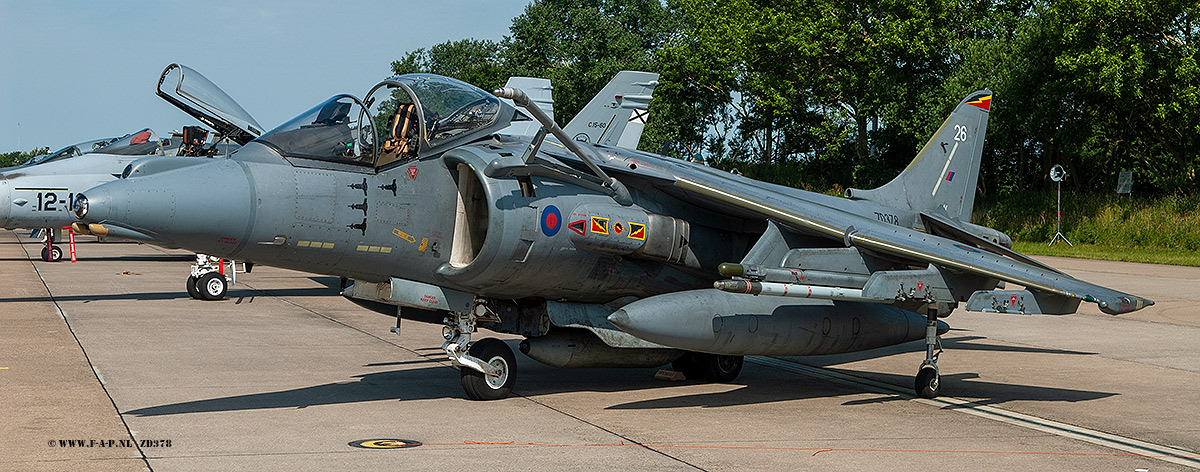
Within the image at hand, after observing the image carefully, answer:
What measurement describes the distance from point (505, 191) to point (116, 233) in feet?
12.6

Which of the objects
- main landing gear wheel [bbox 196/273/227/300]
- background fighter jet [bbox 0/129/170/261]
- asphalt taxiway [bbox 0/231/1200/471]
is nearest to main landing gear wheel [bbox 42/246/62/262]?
background fighter jet [bbox 0/129/170/261]

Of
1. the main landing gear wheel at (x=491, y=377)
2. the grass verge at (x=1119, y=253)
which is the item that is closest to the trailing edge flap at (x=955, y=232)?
the main landing gear wheel at (x=491, y=377)

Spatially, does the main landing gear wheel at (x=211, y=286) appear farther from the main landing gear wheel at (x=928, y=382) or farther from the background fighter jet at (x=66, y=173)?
the main landing gear wheel at (x=928, y=382)

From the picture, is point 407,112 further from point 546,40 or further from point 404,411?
point 546,40

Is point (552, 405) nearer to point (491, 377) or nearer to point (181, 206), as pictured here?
point (491, 377)

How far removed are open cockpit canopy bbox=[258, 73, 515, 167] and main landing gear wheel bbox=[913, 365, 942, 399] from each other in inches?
172

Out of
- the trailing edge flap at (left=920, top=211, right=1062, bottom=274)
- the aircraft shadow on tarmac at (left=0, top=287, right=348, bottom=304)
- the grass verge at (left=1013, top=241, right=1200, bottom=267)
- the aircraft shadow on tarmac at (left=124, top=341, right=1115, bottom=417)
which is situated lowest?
the aircraft shadow on tarmac at (left=124, top=341, right=1115, bottom=417)

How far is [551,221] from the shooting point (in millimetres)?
8492

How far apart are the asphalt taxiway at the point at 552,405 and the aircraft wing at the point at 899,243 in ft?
3.43

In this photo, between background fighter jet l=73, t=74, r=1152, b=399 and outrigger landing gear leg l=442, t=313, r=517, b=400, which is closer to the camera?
background fighter jet l=73, t=74, r=1152, b=399

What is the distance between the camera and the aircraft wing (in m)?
8.63

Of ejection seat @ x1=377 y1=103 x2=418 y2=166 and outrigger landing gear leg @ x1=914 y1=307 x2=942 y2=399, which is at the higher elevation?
ejection seat @ x1=377 y1=103 x2=418 y2=166

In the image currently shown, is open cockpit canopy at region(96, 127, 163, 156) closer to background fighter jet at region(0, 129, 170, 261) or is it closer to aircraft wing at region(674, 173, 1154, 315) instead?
background fighter jet at region(0, 129, 170, 261)

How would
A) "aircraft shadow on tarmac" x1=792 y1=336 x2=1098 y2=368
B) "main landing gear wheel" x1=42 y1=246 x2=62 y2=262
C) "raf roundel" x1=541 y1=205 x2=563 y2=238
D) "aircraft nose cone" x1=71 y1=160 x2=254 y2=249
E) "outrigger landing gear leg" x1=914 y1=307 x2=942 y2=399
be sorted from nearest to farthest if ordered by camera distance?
"aircraft nose cone" x1=71 y1=160 x2=254 y2=249
"raf roundel" x1=541 y1=205 x2=563 y2=238
"outrigger landing gear leg" x1=914 y1=307 x2=942 y2=399
"aircraft shadow on tarmac" x1=792 y1=336 x2=1098 y2=368
"main landing gear wheel" x1=42 y1=246 x2=62 y2=262
